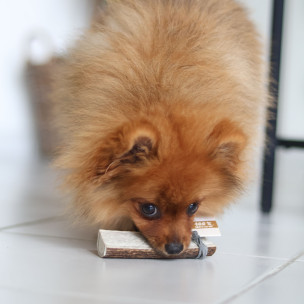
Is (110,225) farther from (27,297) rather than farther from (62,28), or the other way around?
(62,28)

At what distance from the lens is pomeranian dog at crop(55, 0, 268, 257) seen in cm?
207

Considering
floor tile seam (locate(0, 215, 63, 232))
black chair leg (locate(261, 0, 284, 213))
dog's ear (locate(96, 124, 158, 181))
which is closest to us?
dog's ear (locate(96, 124, 158, 181))

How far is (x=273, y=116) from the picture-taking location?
11.0ft

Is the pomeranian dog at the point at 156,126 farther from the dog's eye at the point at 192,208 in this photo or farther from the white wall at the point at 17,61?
the white wall at the point at 17,61

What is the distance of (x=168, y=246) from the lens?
210cm

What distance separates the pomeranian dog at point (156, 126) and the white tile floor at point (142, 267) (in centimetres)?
16

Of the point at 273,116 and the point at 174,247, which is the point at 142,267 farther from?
the point at 273,116

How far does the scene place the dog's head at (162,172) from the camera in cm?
204

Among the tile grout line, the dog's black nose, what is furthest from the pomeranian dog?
the tile grout line

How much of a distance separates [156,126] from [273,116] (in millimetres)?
1473

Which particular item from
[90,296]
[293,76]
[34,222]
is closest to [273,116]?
[34,222]

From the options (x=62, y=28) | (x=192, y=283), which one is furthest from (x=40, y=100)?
(x=192, y=283)

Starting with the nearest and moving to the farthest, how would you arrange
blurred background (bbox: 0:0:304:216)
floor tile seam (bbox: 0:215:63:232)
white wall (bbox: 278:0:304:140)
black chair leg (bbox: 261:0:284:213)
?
floor tile seam (bbox: 0:215:63:232), black chair leg (bbox: 261:0:284:213), white wall (bbox: 278:0:304:140), blurred background (bbox: 0:0:304:216)

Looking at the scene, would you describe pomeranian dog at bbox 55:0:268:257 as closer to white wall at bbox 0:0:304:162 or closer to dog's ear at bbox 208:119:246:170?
dog's ear at bbox 208:119:246:170
